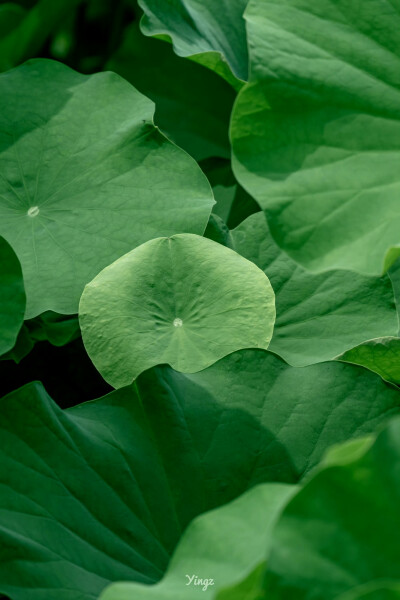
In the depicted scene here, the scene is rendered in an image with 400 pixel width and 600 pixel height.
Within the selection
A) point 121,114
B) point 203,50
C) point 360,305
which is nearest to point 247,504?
point 360,305

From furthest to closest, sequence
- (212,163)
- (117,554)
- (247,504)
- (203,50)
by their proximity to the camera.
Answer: (212,163), (203,50), (117,554), (247,504)

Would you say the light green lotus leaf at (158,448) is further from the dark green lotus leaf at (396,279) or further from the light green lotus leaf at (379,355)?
the dark green lotus leaf at (396,279)

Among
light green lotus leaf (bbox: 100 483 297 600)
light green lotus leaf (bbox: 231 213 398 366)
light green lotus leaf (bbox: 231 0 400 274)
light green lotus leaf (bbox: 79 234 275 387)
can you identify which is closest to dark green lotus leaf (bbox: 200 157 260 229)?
light green lotus leaf (bbox: 231 213 398 366)

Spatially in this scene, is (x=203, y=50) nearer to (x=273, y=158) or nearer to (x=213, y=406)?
(x=273, y=158)

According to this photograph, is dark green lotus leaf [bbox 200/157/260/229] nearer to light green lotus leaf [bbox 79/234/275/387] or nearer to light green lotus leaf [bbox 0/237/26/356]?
light green lotus leaf [bbox 79/234/275/387]

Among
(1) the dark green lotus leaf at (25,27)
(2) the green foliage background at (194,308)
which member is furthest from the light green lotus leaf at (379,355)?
(1) the dark green lotus leaf at (25,27)

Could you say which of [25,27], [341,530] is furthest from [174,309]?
[25,27]

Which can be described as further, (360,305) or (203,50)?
(203,50)
